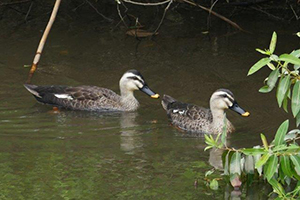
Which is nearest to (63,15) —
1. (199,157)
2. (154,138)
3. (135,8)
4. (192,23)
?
(135,8)

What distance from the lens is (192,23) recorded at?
595 inches

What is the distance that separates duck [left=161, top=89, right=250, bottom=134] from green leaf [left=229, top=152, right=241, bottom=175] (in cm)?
310

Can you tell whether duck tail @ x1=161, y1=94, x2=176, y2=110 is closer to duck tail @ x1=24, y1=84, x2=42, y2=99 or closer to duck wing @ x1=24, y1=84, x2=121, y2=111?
duck wing @ x1=24, y1=84, x2=121, y2=111

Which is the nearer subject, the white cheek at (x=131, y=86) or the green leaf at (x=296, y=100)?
the green leaf at (x=296, y=100)

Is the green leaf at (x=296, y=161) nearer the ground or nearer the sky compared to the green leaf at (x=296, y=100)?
nearer the ground

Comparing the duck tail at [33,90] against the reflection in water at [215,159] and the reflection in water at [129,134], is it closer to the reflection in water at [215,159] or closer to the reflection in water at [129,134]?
the reflection in water at [129,134]

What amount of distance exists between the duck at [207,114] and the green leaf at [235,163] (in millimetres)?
3098

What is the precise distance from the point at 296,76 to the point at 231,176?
1244 mm

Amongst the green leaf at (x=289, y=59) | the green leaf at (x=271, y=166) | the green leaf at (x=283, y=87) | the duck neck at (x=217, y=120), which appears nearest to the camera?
the green leaf at (x=289, y=59)

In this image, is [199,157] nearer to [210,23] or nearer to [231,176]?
[231,176]

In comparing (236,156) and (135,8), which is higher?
(135,8)

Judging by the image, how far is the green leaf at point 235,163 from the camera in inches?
293

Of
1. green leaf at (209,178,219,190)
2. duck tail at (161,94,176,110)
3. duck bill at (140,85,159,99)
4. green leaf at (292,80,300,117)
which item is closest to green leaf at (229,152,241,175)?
green leaf at (209,178,219,190)

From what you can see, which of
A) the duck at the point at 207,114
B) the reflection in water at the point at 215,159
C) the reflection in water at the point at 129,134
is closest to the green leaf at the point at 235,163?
the reflection in water at the point at 215,159
